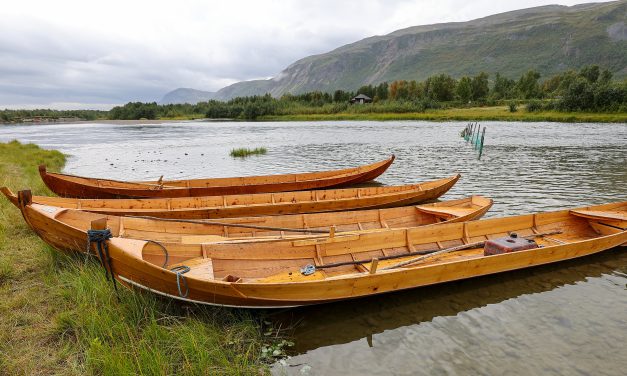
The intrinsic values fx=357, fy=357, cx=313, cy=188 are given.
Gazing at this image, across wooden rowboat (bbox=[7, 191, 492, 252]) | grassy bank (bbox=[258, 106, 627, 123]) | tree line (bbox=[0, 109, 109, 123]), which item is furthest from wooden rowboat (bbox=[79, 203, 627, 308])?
tree line (bbox=[0, 109, 109, 123])

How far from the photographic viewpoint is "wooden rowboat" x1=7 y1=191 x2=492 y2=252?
743cm

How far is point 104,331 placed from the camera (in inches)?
222

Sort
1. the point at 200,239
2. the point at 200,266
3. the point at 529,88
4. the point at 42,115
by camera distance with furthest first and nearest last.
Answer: the point at 42,115, the point at 529,88, the point at 200,239, the point at 200,266

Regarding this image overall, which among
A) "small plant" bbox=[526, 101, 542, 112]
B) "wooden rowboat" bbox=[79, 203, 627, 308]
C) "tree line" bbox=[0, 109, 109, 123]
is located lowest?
"wooden rowboat" bbox=[79, 203, 627, 308]

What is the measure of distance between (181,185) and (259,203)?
4.83 m

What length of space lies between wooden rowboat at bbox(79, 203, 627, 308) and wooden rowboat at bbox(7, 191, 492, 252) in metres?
0.81

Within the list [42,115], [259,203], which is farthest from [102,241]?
[42,115]

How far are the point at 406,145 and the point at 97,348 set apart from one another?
37690mm

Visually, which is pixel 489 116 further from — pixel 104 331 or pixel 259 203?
pixel 104 331

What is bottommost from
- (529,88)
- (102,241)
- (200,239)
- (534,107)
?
(200,239)

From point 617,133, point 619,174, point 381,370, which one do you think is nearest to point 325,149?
point 619,174

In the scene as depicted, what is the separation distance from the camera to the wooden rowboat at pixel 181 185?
1451 centimetres

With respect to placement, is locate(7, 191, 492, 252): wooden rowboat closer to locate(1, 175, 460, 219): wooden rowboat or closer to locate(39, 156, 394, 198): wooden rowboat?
locate(1, 175, 460, 219): wooden rowboat

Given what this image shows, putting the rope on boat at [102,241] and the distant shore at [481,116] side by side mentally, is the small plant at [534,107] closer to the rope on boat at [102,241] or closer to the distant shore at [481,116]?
the distant shore at [481,116]
